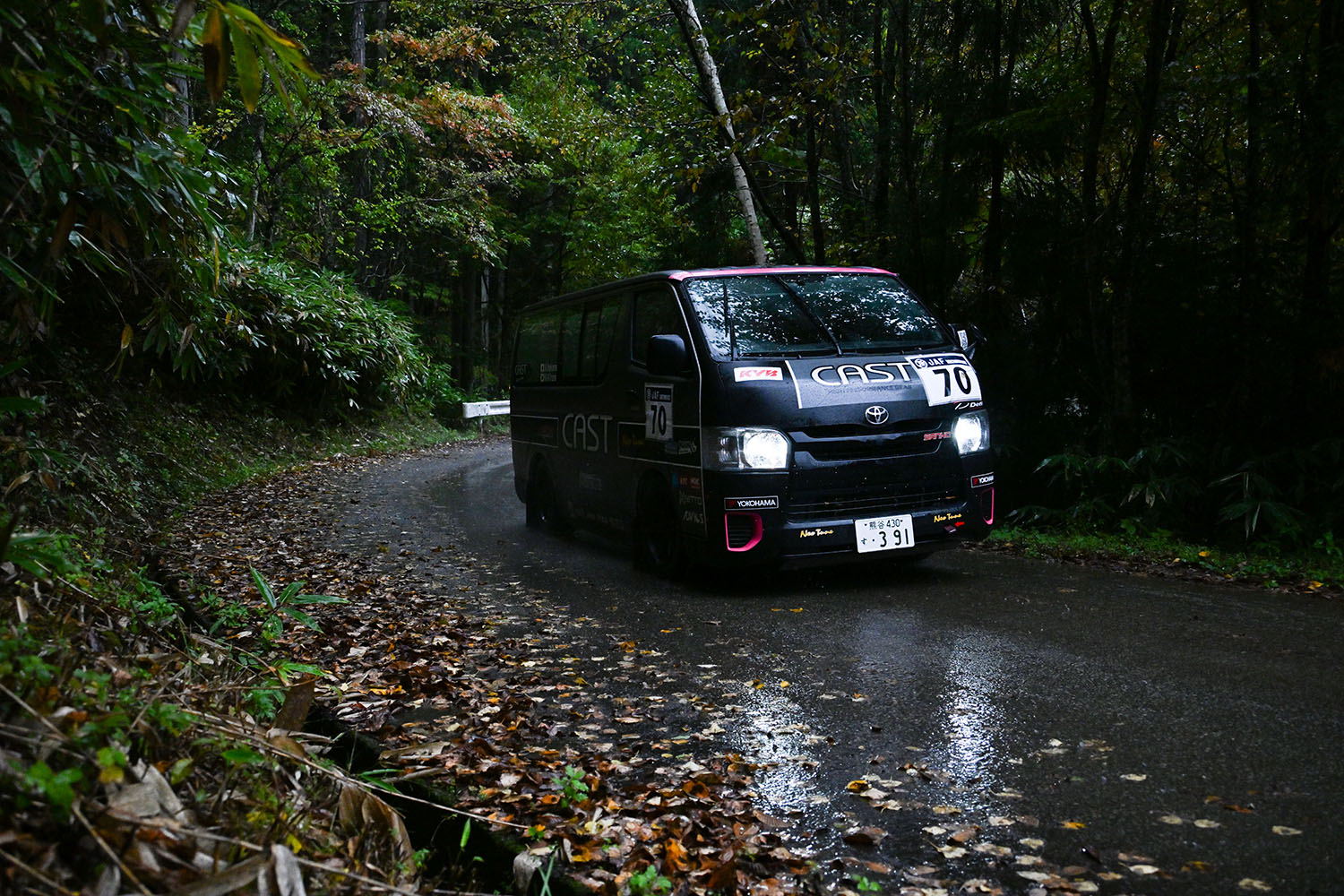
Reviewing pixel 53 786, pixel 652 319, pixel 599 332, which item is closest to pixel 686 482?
pixel 652 319

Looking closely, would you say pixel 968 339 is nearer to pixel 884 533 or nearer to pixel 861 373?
pixel 861 373

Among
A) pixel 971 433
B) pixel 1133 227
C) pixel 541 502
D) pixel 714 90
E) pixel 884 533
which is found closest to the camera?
pixel 884 533

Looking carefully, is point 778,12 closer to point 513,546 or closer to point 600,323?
point 600,323

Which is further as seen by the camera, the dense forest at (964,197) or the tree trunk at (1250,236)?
the tree trunk at (1250,236)

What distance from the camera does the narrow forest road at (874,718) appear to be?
10.7 feet

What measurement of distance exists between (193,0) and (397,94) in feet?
69.4

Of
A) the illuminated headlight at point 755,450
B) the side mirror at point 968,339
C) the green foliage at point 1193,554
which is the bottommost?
the green foliage at point 1193,554

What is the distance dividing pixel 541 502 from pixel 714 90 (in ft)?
20.5

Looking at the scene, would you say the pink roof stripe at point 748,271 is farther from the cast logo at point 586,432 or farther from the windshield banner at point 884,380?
the cast logo at point 586,432

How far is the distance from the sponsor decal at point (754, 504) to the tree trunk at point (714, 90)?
6.91 metres

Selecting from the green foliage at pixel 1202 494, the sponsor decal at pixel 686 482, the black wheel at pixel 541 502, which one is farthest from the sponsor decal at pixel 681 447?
the green foliage at pixel 1202 494

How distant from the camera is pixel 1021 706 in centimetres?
469

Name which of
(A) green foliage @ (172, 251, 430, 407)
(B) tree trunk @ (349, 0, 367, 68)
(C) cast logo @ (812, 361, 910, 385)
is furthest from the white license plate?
(B) tree trunk @ (349, 0, 367, 68)

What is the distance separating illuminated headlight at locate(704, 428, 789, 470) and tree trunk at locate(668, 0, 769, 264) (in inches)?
262
